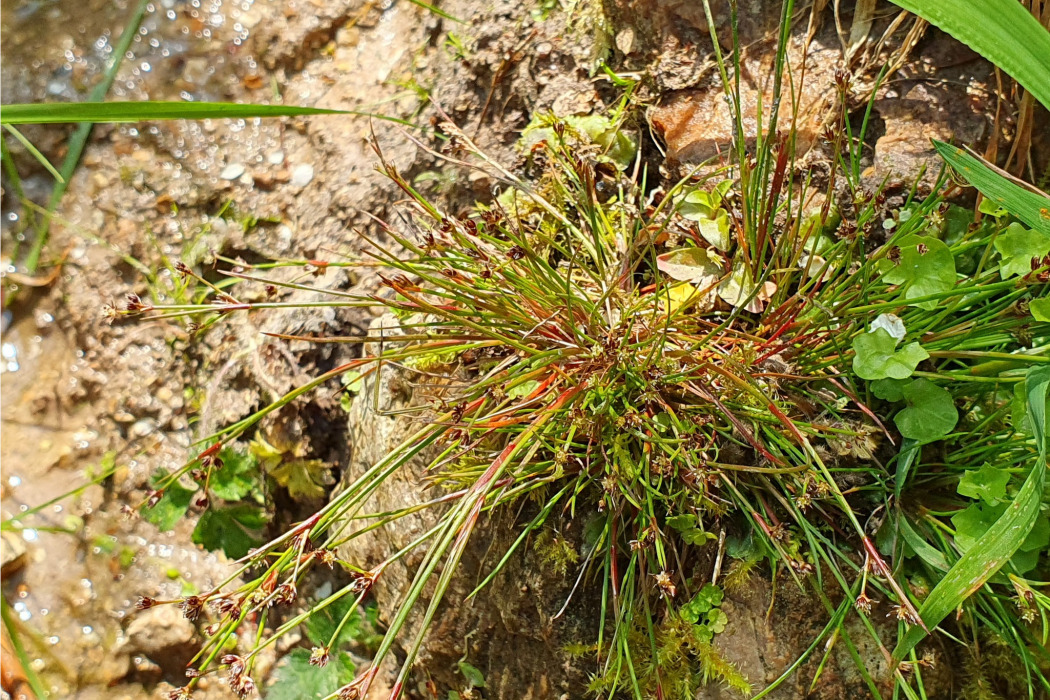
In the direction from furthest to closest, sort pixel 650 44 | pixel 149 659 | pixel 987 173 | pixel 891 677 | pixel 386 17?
pixel 386 17, pixel 149 659, pixel 650 44, pixel 891 677, pixel 987 173

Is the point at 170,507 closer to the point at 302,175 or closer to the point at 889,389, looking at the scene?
the point at 302,175

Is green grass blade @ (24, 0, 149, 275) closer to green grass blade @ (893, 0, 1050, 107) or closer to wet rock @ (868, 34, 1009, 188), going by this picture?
wet rock @ (868, 34, 1009, 188)

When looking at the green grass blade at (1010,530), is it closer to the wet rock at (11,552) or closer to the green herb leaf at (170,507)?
the green herb leaf at (170,507)

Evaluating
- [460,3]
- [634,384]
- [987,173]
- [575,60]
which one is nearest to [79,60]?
[460,3]

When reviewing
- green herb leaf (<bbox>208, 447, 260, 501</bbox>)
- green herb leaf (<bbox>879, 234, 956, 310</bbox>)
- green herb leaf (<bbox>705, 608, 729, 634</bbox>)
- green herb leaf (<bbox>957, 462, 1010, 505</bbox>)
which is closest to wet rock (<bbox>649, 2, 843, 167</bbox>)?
green herb leaf (<bbox>879, 234, 956, 310</bbox>)

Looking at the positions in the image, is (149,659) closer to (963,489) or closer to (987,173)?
(963,489)

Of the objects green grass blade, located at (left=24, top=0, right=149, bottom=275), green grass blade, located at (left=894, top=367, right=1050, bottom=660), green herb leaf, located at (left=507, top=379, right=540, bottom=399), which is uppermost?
green grass blade, located at (left=24, top=0, right=149, bottom=275)
